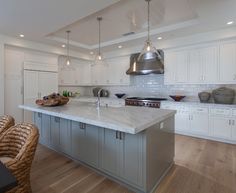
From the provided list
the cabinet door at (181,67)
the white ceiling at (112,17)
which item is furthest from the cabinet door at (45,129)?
the cabinet door at (181,67)

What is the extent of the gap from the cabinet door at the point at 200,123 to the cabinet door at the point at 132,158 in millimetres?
2743

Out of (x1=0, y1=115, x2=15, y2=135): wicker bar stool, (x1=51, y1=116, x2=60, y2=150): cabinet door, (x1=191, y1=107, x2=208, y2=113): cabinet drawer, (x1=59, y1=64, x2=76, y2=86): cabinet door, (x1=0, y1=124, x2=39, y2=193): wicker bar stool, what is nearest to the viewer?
(x1=0, y1=124, x2=39, y2=193): wicker bar stool

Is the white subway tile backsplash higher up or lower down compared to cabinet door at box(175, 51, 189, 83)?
lower down

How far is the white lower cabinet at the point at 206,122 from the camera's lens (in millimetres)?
3582

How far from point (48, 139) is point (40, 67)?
8.75 feet

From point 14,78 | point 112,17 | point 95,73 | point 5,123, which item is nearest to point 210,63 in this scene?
point 112,17

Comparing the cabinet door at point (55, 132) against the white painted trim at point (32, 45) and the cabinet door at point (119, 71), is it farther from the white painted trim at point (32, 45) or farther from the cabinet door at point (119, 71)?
the cabinet door at point (119, 71)

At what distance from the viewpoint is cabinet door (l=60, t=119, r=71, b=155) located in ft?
9.25

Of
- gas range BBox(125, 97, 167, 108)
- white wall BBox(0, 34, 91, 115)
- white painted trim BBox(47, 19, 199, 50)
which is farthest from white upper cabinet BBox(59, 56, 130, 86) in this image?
gas range BBox(125, 97, 167, 108)

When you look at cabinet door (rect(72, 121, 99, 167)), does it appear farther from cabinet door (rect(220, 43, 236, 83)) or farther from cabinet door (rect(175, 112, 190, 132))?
cabinet door (rect(220, 43, 236, 83))

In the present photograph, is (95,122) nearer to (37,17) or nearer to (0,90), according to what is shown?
(37,17)

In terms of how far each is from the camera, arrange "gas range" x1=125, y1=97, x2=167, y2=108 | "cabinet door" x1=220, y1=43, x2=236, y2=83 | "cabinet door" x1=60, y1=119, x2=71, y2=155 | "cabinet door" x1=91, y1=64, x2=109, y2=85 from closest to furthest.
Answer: "cabinet door" x1=60, y1=119, x2=71, y2=155, "cabinet door" x1=220, y1=43, x2=236, y2=83, "gas range" x1=125, y1=97, x2=167, y2=108, "cabinet door" x1=91, y1=64, x2=109, y2=85

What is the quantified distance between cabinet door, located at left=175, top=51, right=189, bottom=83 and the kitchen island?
7.38 feet

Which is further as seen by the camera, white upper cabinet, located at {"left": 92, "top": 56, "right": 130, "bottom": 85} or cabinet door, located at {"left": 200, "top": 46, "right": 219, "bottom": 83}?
white upper cabinet, located at {"left": 92, "top": 56, "right": 130, "bottom": 85}
